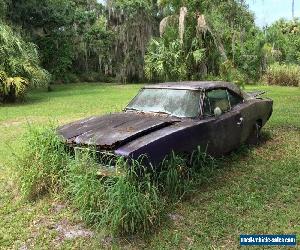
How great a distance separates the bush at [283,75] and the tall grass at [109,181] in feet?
62.3

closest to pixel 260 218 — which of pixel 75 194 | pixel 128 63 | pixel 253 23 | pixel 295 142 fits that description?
pixel 75 194

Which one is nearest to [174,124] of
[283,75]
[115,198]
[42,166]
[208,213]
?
[208,213]

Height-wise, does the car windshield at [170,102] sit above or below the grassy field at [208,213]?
above

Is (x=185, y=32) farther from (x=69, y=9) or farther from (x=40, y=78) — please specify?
(x=69, y=9)

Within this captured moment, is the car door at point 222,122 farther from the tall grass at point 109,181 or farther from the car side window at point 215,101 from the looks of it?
the tall grass at point 109,181

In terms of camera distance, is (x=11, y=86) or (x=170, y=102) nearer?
(x=170, y=102)

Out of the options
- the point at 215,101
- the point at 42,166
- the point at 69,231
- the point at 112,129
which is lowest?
the point at 69,231

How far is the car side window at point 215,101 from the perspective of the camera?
6305mm

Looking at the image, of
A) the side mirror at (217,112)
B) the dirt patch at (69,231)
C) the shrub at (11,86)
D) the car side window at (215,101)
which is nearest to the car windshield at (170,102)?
the car side window at (215,101)

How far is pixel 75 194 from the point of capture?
492 centimetres

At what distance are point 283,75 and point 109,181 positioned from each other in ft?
68.1

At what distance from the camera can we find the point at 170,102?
21.0 feet

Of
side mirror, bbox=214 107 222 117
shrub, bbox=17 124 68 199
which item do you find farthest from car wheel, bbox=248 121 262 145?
shrub, bbox=17 124 68 199

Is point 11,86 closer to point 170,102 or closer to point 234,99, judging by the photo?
point 234,99
